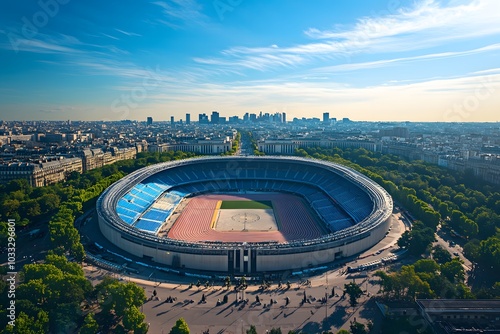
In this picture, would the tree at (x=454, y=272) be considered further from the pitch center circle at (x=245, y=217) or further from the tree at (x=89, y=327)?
the tree at (x=89, y=327)

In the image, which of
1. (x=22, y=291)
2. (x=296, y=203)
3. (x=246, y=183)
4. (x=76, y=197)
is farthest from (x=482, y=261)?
(x=76, y=197)

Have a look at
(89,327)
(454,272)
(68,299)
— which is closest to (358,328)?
(454,272)

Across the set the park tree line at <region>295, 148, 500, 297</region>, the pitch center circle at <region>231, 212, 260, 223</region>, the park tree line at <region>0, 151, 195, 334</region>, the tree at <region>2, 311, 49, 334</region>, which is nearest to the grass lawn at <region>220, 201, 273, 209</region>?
the pitch center circle at <region>231, 212, 260, 223</region>

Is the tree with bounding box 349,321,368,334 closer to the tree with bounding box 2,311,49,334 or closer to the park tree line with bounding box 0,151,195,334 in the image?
the park tree line with bounding box 0,151,195,334

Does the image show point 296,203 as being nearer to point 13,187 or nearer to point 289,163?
point 289,163

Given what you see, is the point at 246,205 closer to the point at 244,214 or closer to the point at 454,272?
the point at 244,214

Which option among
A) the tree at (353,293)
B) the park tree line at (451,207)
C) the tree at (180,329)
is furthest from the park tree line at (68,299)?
the park tree line at (451,207)
